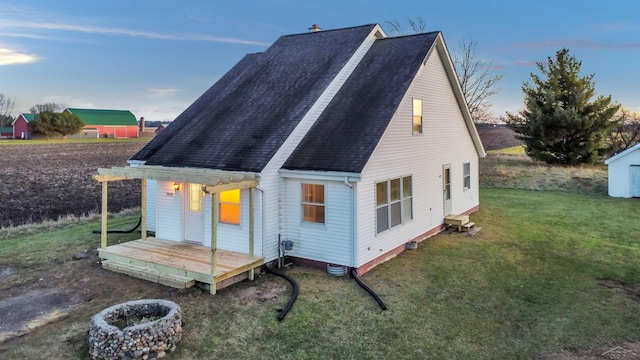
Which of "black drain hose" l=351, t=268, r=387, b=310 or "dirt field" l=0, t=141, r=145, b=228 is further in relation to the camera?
"dirt field" l=0, t=141, r=145, b=228

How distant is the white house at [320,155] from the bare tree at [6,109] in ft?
301

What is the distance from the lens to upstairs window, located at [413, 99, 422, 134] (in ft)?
40.0

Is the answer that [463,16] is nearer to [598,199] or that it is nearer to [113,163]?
[598,199]

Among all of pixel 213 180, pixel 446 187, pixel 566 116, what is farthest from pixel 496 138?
pixel 213 180

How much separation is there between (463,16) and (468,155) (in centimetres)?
1605

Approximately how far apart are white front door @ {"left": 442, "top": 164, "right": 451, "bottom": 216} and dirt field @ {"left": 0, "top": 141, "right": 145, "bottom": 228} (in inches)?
598

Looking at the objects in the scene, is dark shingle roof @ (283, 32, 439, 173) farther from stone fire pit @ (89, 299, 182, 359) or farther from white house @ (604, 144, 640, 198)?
white house @ (604, 144, 640, 198)

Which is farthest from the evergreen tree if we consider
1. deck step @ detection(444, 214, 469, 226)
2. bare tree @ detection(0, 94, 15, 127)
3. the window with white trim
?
bare tree @ detection(0, 94, 15, 127)

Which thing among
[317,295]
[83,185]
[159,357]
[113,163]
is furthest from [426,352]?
[113,163]

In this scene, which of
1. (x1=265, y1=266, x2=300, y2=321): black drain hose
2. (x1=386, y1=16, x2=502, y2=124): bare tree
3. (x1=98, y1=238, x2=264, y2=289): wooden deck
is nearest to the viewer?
(x1=265, y1=266, x2=300, y2=321): black drain hose

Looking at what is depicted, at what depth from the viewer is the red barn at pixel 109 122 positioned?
7588 cm

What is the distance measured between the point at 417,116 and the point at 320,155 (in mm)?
4286

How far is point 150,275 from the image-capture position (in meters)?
8.96

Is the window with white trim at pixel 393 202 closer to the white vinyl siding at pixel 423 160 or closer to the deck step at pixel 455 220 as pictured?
the white vinyl siding at pixel 423 160
